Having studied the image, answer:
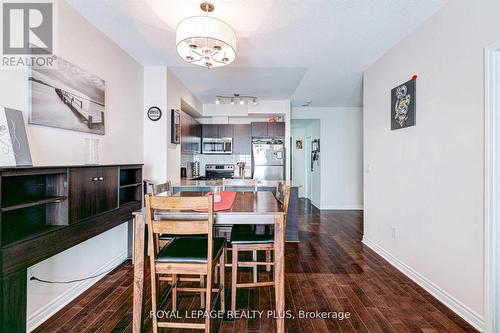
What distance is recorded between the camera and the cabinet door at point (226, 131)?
613 cm

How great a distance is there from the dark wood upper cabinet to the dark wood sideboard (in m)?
3.84

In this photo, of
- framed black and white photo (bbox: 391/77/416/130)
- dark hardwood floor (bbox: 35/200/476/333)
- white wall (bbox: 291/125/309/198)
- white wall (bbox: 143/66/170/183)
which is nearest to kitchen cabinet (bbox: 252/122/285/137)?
white wall (bbox: 291/125/309/198)

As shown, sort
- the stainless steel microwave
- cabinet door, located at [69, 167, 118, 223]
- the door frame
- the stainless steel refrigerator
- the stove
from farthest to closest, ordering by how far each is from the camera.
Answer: the stove < the stainless steel microwave < the stainless steel refrigerator < cabinet door, located at [69, 167, 118, 223] < the door frame

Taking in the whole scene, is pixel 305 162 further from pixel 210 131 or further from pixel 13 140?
pixel 13 140

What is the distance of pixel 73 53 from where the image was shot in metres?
2.28

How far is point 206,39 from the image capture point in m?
1.99

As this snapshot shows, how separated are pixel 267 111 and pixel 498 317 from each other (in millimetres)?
4862

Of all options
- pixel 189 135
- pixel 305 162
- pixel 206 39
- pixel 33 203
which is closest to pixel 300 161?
pixel 305 162

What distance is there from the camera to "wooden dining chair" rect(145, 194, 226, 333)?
1.53 metres

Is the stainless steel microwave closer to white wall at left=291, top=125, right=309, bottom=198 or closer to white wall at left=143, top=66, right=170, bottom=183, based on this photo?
white wall at left=143, top=66, right=170, bottom=183

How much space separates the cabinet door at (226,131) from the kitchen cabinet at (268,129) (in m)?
0.54

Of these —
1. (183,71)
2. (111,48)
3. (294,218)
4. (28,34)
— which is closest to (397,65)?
(294,218)

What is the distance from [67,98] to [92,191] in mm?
822

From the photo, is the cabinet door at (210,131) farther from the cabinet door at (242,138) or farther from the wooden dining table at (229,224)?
the wooden dining table at (229,224)
